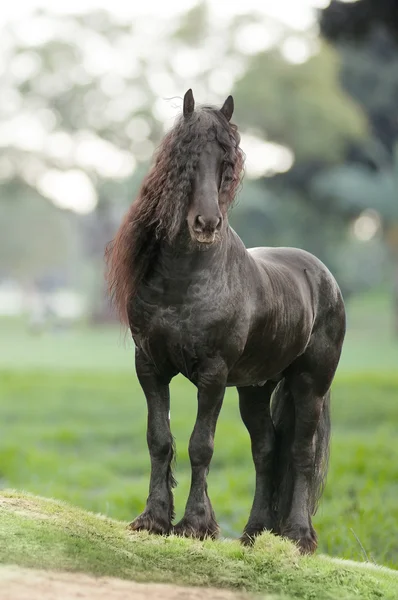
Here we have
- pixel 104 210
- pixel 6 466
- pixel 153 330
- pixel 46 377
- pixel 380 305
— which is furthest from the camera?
pixel 380 305

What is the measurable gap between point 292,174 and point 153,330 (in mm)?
35377

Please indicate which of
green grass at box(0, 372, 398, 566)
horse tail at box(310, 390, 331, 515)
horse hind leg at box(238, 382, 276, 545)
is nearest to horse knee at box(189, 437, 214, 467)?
horse hind leg at box(238, 382, 276, 545)

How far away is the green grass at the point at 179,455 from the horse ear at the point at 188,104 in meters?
2.92

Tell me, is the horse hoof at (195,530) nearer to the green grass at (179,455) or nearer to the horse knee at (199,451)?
the horse knee at (199,451)

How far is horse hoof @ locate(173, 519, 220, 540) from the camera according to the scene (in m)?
4.50

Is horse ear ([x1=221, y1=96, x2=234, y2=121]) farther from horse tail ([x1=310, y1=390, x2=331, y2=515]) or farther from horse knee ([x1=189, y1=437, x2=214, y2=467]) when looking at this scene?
horse tail ([x1=310, y1=390, x2=331, y2=515])

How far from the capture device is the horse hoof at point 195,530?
4500mm

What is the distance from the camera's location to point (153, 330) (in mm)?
4453

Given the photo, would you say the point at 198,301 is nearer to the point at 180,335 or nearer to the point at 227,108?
the point at 180,335

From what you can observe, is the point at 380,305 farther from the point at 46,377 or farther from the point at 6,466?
the point at 6,466

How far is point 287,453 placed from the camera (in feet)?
17.2

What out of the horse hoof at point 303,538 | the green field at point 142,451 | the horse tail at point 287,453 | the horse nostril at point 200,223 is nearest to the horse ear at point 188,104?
the horse nostril at point 200,223

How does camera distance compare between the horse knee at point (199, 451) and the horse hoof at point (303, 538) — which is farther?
the horse hoof at point (303, 538)

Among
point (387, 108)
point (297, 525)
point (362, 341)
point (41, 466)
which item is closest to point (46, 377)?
point (41, 466)
